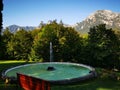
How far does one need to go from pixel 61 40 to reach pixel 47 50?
140 inches

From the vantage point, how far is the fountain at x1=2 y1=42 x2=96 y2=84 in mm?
18264

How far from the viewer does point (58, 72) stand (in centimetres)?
2355

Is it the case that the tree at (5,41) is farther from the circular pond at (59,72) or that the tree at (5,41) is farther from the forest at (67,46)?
the circular pond at (59,72)

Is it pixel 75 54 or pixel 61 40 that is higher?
pixel 61 40

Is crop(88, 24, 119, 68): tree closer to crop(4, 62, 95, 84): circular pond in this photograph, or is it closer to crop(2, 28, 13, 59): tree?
crop(4, 62, 95, 84): circular pond

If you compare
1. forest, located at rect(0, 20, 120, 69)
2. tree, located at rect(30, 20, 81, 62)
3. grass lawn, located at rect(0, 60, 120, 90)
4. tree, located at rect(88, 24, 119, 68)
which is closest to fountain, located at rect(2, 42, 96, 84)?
grass lawn, located at rect(0, 60, 120, 90)

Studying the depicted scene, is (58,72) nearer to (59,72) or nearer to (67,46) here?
(59,72)

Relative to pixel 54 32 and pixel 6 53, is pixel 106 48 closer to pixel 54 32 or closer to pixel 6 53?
pixel 54 32

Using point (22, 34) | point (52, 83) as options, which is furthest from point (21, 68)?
point (22, 34)

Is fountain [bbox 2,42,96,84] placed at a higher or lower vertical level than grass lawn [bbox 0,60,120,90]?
higher

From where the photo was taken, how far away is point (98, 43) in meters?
35.1

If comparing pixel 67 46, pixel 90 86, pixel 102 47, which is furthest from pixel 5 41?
pixel 90 86

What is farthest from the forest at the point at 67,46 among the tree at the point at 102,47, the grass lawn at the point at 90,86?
the grass lawn at the point at 90,86

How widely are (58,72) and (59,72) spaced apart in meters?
0.13
